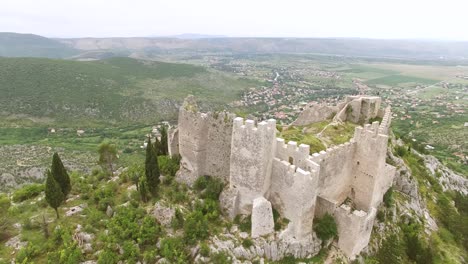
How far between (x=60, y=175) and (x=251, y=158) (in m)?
16.5

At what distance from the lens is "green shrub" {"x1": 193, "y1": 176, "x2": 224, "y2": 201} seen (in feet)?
76.6

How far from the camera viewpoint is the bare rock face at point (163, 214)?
2225 centimetres

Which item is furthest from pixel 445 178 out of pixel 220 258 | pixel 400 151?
pixel 220 258

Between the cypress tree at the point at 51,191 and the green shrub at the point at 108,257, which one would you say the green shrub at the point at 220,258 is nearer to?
the green shrub at the point at 108,257

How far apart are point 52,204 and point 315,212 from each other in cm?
1948

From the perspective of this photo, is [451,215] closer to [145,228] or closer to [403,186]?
[403,186]

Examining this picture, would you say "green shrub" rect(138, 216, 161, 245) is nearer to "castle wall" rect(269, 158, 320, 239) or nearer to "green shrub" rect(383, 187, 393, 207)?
"castle wall" rect(269, 158, 320, 239)

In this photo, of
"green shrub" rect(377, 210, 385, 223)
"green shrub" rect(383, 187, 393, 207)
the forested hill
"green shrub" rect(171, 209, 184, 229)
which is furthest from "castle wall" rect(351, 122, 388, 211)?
the forested hill

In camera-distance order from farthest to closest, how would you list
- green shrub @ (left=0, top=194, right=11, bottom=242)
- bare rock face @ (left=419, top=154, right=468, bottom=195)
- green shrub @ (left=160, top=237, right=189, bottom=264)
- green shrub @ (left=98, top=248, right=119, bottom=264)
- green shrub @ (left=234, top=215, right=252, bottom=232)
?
bare rock face @ (left=419, top=154, right=468, bottom=195)
green shrub @ (left=0, top=194, right=11, bottom=242)
green shrub @ (left=234, top=215, right=252, bottom=232)
green shrub @ (left=160, top=237, right=189, bottom=264)
green shrub @ (left=98, top=248, right=119, bottom=264)

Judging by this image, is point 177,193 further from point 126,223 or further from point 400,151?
point 400,151

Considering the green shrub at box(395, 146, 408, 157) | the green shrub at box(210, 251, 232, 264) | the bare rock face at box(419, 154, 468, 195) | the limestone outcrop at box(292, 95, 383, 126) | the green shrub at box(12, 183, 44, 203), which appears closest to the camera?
the green shrub at box(210, 251, 232, 264)

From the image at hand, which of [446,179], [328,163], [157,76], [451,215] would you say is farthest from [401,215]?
[157,76]

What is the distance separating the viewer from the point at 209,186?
23703 mm

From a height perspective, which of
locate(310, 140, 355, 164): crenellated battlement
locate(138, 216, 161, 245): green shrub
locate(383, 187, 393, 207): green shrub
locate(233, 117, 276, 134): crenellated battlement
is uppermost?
locate(233, 117, 276, 134): crenellated battlement
